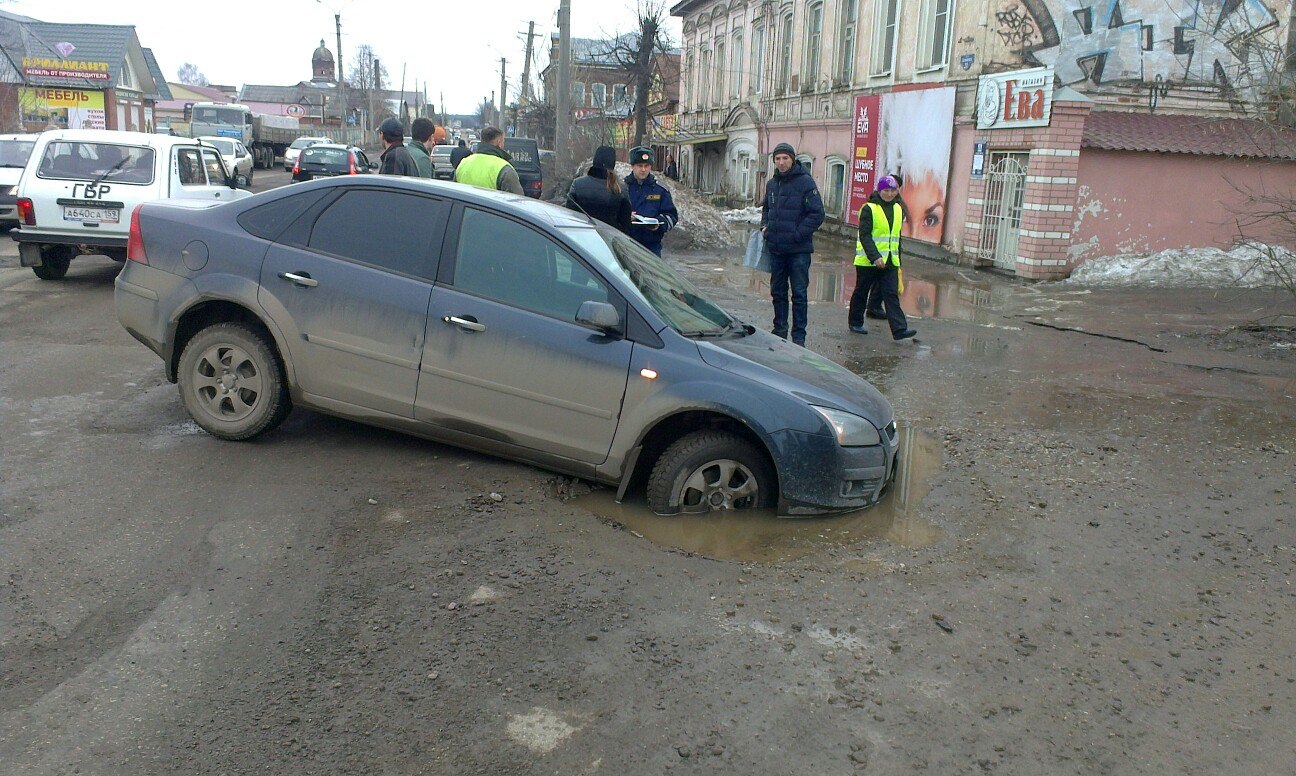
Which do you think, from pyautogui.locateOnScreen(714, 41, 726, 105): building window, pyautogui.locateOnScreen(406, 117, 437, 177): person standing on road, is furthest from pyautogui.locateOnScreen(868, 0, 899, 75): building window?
pyautogui.locateOnScreen(406, 117, 437, 177): person standing on road

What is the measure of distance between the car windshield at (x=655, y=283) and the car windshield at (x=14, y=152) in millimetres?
15109

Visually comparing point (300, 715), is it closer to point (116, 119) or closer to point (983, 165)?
point (983, 165)

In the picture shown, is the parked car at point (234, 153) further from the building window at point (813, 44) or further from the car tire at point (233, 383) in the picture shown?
the car tire at point (233, 383)

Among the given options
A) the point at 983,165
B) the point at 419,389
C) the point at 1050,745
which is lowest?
the point at 1050,745

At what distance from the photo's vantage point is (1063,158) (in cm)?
1623

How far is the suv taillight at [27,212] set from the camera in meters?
10.9

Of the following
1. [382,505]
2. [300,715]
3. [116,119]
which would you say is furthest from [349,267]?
[116,119]

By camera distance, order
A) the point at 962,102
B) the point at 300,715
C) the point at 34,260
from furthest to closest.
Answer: the point at 962,102, the point at 34,260, the point at 300,715

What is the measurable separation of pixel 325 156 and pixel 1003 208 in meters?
22.6

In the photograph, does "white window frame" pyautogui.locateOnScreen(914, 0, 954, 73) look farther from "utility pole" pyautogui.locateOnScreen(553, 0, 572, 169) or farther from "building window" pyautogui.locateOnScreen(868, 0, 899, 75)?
"utility pole" pyautogui.locateOnScreen(553, 0, 572, 169)

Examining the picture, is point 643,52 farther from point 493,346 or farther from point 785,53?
point 493,346

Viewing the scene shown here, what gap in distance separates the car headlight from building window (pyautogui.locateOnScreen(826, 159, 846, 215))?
21346 mm

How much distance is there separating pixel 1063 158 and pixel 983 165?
2118 millimetres

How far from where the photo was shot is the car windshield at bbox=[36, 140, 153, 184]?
11273 mm
